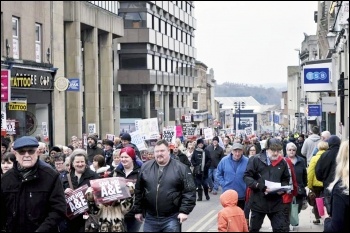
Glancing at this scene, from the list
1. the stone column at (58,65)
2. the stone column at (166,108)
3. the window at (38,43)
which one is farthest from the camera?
the stone column at (166,108)

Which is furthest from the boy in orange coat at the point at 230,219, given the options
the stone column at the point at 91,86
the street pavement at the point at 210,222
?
the stone column at the point at 91,86

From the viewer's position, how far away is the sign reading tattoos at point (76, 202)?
934 cm

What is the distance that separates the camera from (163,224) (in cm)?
962

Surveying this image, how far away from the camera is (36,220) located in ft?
24.3

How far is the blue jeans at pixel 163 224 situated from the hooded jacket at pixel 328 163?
362cm

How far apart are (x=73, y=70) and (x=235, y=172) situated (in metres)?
30.0

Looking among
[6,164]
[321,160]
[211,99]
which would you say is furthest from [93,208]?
A: [211,99]

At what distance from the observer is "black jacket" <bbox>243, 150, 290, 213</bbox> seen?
37.4 feet

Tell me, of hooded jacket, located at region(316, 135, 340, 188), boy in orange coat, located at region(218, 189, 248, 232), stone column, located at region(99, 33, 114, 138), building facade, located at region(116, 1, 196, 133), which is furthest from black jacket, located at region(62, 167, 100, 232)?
building facade, located at region(116, 1, 196, 133)

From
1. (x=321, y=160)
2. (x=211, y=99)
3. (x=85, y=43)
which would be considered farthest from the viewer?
(x=211, y=99)

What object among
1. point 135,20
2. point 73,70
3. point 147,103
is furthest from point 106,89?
point 135,20

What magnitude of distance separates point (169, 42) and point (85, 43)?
2701cm

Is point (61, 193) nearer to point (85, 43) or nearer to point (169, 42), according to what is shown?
point (85, 43)

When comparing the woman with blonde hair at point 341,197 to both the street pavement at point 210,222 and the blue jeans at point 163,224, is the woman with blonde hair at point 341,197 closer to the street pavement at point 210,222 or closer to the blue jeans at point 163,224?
the blue jeans at point 163,224
